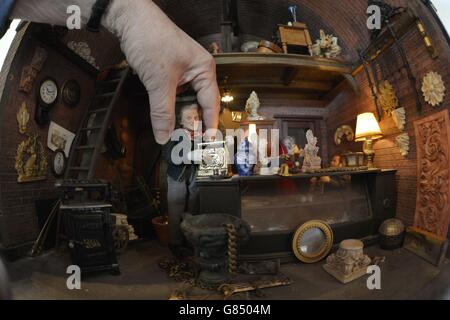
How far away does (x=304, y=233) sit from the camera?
4.62 ft

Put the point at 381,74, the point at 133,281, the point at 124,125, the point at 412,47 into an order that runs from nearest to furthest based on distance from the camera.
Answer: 1. the point at 133,281
2. the point at 412,47
3. the point at 381,74
4. the point at 124,125

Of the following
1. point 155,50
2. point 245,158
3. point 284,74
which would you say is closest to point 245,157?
point 245,158

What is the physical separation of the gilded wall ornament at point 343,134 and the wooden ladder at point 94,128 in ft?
6.43

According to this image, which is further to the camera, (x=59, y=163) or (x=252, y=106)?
(x=59, y=163)

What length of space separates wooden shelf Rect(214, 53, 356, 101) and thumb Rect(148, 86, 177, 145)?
0.46 metres

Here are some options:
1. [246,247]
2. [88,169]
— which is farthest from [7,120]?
[246,247]

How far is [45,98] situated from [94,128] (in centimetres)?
49

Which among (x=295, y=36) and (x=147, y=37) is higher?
(x=295, y=36)

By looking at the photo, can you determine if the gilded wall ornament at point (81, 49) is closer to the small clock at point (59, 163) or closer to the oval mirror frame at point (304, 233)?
the small clock at point (59, 163)

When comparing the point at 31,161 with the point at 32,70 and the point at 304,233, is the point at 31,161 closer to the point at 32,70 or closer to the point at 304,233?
the point at 32,70

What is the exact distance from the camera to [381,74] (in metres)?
1.63

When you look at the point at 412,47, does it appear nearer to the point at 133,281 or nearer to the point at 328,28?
the point at 328,28

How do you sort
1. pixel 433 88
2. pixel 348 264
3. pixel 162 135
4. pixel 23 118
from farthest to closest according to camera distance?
pixel 23 118
pixel 433 88
pixel 348 264
pixel 162 135

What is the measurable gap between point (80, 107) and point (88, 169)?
0.80 m
